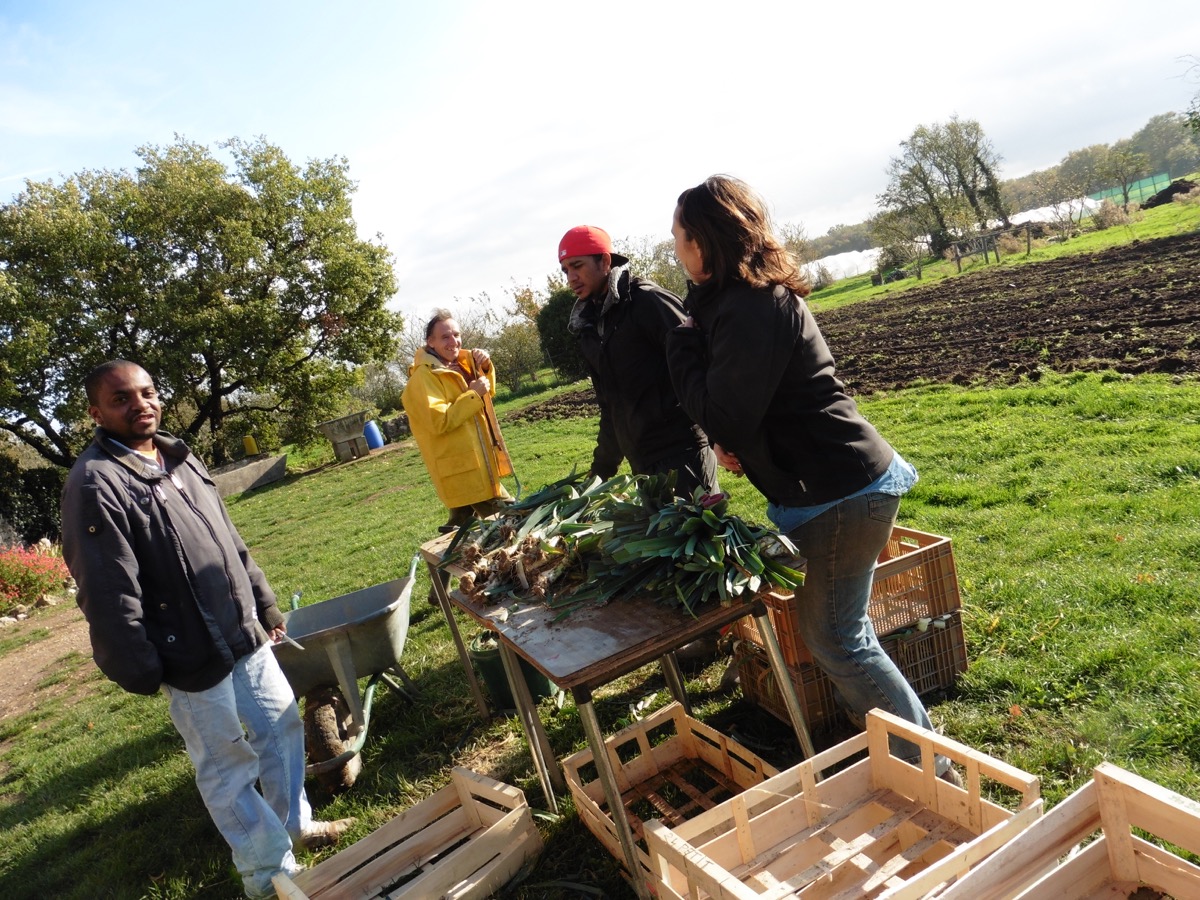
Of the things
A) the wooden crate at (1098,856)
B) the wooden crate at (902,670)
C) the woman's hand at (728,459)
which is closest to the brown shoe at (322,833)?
the wooden crate at (902,670)

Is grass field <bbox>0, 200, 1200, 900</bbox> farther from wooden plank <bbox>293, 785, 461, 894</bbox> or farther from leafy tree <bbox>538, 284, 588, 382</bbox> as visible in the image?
leafy tree <bbox>538, 284, 588, 382</bbox>

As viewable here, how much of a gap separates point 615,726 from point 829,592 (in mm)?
1830

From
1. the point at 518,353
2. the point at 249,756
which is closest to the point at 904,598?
the point at 249,756

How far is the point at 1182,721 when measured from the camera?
114 inches

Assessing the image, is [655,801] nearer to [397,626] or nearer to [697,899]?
[697,899]

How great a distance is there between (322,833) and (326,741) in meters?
0.52

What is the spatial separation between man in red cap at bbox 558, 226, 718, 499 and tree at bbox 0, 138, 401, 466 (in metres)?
20.7

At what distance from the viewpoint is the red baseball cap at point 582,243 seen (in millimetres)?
3566

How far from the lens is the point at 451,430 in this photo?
5117mm

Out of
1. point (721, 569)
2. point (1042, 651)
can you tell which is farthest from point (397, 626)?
point (1042, 651)

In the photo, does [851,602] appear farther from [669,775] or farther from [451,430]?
[451,430]

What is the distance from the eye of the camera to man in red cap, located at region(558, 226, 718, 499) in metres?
3.59

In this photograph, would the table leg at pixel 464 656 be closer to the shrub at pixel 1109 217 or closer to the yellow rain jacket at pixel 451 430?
the yellow rain jacket at pixel 451 430

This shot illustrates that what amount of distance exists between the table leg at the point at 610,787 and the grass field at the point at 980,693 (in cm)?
34
